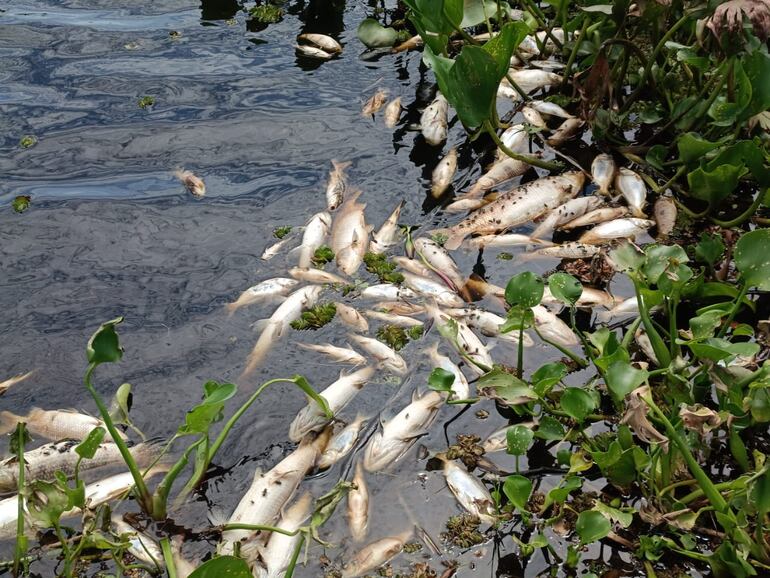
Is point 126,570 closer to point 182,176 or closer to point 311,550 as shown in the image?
point 311,550

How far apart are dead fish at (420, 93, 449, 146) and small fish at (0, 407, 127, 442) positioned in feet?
8.36

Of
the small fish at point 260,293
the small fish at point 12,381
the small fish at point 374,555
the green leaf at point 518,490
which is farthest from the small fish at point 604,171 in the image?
the small fish at point 12,381

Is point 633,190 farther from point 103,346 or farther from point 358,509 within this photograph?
point 103,346

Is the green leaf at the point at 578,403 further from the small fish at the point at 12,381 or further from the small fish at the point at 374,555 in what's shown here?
the small fish at the point at 12,381

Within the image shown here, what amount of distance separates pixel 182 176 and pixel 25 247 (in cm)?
95

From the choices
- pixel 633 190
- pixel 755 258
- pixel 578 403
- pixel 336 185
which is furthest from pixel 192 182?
pixel 755 258

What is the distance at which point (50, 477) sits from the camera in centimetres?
296

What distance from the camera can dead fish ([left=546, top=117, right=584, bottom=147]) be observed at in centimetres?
471

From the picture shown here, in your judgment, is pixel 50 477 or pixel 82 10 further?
pixel 82 10

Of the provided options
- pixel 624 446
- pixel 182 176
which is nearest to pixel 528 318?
pixel 624 446

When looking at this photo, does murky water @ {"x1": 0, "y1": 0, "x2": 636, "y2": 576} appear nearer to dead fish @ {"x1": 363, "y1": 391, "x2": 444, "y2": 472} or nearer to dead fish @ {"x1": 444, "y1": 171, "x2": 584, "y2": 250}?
dead fish @ {"x1": 363, "y1": 391, "x2": 444, "y2": 472}

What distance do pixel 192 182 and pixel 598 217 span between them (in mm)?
2273

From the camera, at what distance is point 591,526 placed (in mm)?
2439

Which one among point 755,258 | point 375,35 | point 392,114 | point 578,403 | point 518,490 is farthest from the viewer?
point 375,35
